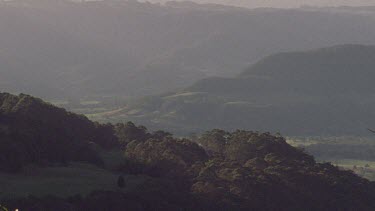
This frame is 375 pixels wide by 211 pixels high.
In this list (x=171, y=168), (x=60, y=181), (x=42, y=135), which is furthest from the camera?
(x=171, y=168)

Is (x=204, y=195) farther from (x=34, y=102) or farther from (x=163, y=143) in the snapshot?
(x=34, y=102)

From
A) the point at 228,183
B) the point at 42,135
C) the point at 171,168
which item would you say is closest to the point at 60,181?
the point at 42,135

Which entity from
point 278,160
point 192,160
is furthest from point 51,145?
point 278,160

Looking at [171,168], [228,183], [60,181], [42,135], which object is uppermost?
[42,135]

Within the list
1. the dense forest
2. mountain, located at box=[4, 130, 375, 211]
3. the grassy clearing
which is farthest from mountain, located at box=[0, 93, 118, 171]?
mountain, located at box=[4, 130, 375, 211]

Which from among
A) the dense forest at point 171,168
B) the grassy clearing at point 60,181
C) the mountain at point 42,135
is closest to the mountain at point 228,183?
the dense forest at point 171,168

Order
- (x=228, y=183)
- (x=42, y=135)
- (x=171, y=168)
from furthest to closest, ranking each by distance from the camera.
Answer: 1. (x=171, y=168)
2. (x=42, y=135)
3. (x=228, y=183)

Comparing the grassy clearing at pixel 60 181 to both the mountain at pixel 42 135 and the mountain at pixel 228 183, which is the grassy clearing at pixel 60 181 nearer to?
the mountain at pixel 228 183

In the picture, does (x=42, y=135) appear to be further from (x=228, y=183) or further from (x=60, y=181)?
(x=228, y=183)
